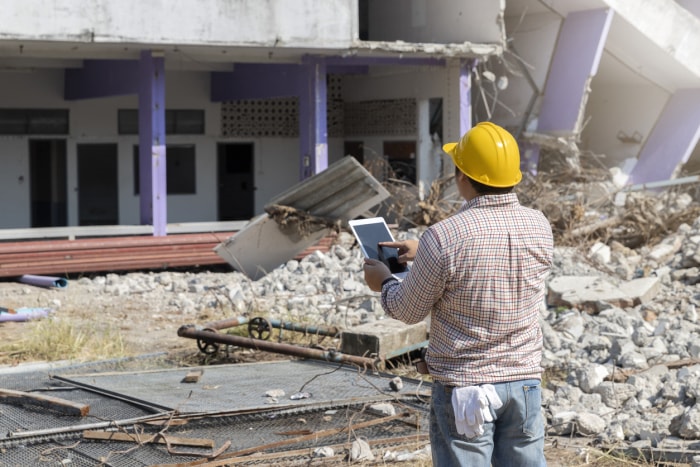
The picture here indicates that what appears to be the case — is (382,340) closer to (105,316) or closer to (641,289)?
(105,316)

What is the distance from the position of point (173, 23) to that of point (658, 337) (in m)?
7.93

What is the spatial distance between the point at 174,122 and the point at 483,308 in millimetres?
16756

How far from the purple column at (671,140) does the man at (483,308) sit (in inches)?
653

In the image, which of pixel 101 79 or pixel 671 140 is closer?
pixel 101 79

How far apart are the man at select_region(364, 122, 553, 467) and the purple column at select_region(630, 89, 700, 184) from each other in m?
16.6

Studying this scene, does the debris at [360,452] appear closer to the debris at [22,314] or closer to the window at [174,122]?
the debris at [22,314]

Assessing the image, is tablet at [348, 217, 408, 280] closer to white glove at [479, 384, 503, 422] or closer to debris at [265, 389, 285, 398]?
white glove at [479, 384, 503, 422]

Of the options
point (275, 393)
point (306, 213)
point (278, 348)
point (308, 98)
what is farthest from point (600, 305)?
point (308, 98)

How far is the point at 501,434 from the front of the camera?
3.79 m

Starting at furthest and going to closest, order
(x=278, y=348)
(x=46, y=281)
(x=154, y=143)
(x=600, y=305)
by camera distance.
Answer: (x=154, y=143)
(x=46, y=281)
(x=600, y=305)
(x=278, y=348)

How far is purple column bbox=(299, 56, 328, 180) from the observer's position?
15.6 m

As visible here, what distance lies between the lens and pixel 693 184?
18.4 meters

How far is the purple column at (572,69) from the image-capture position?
58.4 feet

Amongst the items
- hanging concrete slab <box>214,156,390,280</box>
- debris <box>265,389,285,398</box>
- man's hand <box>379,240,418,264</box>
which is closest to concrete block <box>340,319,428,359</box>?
debris <box>265,389,285,398</box>
